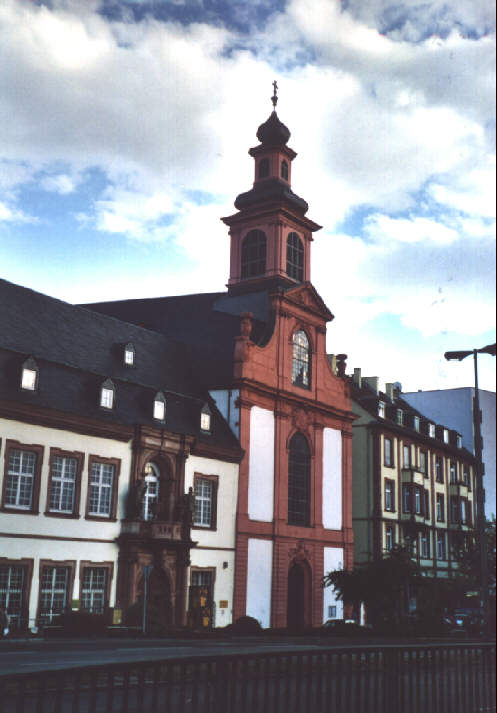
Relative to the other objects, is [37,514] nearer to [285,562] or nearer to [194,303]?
[285,562]

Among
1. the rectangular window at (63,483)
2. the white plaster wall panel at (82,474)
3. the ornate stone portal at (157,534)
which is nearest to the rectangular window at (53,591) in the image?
the white plaster wall panel at (82,474)

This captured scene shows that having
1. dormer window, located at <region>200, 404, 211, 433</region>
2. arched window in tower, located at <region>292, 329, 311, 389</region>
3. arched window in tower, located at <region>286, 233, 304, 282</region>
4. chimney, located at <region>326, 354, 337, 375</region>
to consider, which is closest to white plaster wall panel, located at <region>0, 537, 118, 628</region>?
dormer window, located at <region>200, 404, 211, 433</region>

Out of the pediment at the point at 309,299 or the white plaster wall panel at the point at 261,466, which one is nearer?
the white plaster wall panel at the point at 261,466

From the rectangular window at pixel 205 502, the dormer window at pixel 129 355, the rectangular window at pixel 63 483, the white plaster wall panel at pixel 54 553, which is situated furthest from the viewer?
the dormer window at pixel 129 355

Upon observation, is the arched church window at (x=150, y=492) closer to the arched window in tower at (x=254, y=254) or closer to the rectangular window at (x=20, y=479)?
the rectangular window at (x=20, y=479)

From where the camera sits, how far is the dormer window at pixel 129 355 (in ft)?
→ 147

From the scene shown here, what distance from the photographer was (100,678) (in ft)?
18.6

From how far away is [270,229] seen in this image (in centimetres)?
5881

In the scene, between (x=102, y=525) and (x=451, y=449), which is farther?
(x=451, y=449)

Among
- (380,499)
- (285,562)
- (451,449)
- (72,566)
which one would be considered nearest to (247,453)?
(285,562)

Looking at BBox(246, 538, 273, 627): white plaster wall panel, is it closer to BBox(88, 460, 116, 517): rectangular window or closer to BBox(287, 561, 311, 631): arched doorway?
BBox(287, 561, 311, 631): arched doorway

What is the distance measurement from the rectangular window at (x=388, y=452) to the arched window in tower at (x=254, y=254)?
17647 mm

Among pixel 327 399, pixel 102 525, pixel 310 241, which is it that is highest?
pixel 310 241

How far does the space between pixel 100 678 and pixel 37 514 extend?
3074 centimetres
